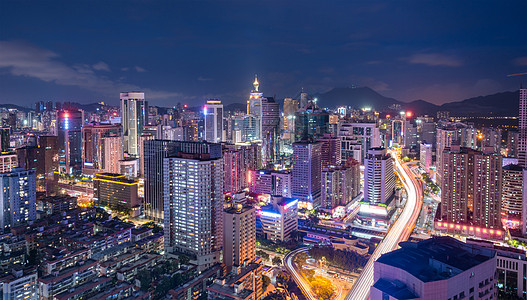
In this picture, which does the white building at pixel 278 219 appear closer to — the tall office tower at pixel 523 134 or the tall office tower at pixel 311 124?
the tall office tower at pixel 523 134

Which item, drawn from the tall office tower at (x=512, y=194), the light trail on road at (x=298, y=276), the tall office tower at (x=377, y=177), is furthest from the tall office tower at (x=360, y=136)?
the light trail on road at (x=298, y=276)

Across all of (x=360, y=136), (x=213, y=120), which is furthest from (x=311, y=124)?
(x=213, y=120)

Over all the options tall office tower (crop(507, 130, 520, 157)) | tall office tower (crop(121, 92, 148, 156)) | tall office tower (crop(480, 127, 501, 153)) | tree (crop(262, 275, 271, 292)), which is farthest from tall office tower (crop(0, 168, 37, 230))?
tall office tower (crop(480, 127, 501, 153))

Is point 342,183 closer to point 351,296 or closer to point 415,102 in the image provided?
point 351,296

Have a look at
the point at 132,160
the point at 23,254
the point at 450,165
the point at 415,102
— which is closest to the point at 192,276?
the point at 23,254

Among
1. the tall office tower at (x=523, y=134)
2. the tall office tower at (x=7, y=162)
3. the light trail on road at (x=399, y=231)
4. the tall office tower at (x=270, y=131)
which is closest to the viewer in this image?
the light trail on road at (x=399, y=231)

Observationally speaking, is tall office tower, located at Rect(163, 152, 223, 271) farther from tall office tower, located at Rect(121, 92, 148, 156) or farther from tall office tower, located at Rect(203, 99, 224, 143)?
tall office tower, located at Rect(121, 92, 148, 156)
